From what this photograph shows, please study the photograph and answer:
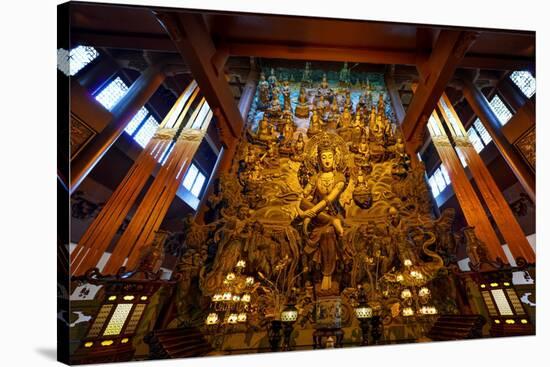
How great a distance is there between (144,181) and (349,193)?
204 centimetres

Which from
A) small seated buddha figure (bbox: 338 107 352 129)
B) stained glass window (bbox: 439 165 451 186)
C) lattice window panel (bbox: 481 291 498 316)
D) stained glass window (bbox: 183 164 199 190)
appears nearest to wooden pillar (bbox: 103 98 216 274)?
stained glass window (bbox: 183 164 199 190)

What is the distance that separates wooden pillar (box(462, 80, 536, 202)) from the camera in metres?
4.52

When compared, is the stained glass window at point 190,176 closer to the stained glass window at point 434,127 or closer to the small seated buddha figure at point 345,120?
the small seated buddha figure at point 345,120

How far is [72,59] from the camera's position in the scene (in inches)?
137

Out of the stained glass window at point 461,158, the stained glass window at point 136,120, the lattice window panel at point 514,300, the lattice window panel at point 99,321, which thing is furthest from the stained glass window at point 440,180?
the lattice window panel at point 99,321

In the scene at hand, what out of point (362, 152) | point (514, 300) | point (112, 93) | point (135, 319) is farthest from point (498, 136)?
point (135, 319)

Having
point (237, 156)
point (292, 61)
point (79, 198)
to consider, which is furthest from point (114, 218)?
point (292, 61)

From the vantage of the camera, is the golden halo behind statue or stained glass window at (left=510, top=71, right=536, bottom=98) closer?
the golden halo behind statue

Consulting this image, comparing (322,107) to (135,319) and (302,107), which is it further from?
(135,319)

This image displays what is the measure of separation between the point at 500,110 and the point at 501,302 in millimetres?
2142

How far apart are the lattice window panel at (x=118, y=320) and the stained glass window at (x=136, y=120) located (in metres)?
1.60

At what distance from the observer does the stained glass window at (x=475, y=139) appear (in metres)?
4.55

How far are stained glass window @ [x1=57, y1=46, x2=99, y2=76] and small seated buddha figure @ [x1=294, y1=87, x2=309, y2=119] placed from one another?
2097mm

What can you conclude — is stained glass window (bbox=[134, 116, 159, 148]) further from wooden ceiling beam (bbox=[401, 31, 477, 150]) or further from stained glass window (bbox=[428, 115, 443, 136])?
stained glass window (bbox=[428, 115, 443, 136])
